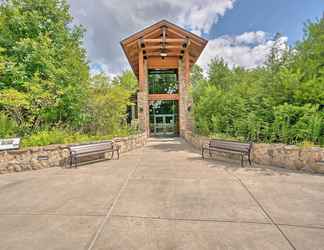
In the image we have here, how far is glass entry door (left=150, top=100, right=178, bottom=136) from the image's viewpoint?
739 inches

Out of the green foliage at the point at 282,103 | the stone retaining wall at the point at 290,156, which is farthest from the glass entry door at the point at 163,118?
the stone retaining wall at the point at 290,156

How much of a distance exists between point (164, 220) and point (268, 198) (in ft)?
7.98

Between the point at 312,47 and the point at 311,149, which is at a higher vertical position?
the point at 312,47

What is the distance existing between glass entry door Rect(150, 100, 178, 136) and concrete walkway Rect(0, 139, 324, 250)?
13.4 meters

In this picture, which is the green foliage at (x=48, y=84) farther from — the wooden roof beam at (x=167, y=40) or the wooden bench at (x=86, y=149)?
the wooden roof beam at (x=167, y=40)

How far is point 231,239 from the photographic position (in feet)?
8.04

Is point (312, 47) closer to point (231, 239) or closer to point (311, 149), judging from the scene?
point (311, 149)

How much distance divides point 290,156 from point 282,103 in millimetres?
2563

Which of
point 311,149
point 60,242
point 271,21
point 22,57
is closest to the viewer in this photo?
point 60,242

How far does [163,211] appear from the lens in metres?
3.25

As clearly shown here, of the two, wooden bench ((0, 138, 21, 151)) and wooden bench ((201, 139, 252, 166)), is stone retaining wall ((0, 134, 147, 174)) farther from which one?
wooden bench ((201, 139, 252, 166))

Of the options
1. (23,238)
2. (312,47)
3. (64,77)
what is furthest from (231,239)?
(64,77)

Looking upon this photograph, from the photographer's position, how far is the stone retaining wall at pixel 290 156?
217 inches

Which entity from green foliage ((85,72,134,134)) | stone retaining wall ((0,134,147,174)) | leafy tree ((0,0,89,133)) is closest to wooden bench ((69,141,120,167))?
stone retaining wall ((0,134,147,174))
